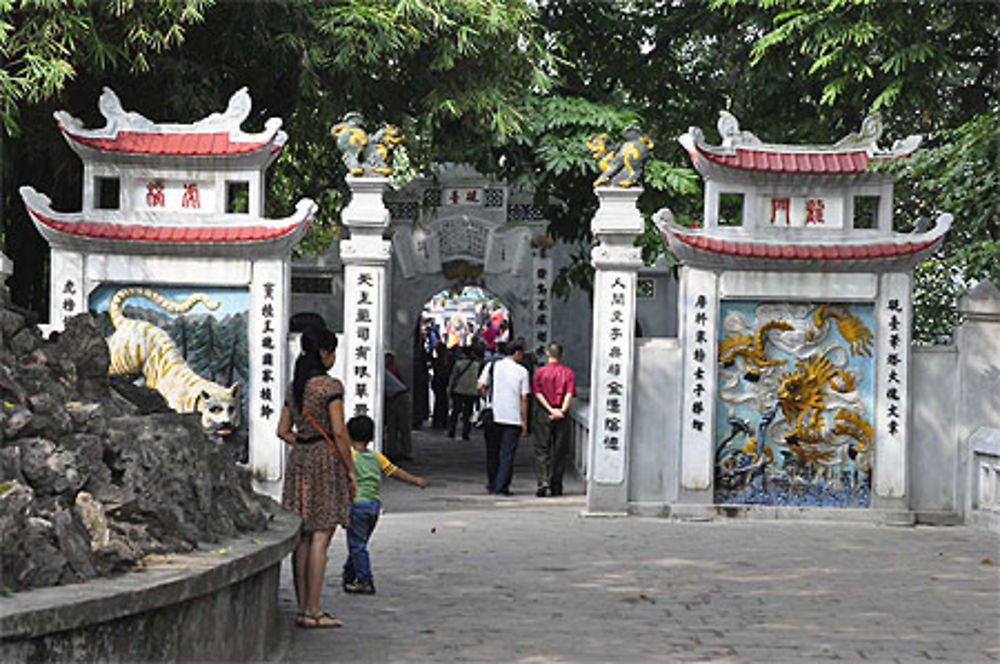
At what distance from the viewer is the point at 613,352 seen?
14.1 metres

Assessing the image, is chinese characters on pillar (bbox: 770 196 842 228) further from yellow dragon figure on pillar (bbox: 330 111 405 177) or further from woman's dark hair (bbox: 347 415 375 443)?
woman's dark hair (bbox: 347 415 375 443)

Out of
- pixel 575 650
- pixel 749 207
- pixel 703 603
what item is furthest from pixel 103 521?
pixel 749 207

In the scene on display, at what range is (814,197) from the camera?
46.5ft

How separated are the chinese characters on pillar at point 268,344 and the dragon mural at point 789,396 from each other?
413 centimetres

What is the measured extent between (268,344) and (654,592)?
5416mm

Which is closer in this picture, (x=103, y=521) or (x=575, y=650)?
(x=103, y=521)

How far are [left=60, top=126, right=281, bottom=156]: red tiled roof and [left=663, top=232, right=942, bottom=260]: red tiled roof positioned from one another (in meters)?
4.03

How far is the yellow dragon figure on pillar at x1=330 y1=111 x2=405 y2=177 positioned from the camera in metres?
14.4

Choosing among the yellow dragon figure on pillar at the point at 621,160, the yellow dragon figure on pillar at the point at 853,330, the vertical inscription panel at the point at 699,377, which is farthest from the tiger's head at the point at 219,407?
the yellow dragon figure on pillar at the point at 853,330

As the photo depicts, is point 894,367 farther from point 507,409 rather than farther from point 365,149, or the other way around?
point 365,149

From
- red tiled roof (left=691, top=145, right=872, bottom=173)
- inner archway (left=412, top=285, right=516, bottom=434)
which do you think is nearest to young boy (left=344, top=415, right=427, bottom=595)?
red tiled roof (left=691, top=145, right=872, bottom=173)

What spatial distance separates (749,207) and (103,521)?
359 inches

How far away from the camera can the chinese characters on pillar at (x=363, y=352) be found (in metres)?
14.2

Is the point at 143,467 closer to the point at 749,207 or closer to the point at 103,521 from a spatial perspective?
the point at 103,521
